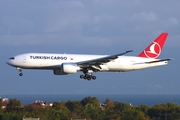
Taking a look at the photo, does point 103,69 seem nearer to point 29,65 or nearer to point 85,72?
point 85,72

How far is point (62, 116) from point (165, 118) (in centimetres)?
2264

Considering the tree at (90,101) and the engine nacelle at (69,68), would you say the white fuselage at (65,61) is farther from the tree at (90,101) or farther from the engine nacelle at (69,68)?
the tree at (90,101)

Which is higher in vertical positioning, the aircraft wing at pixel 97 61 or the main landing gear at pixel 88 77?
the aircraft wing at pixel 97 61

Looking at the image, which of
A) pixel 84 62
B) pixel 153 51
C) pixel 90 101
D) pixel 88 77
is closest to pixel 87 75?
pixel 88 77

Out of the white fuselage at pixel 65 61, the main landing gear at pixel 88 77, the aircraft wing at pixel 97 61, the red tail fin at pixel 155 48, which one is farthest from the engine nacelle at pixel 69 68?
the red tail fin at pixel 155 48

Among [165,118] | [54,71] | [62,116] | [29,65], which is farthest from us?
[165,118]

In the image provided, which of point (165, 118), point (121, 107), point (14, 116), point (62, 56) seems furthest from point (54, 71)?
point (121, 107)

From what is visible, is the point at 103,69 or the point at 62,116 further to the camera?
the point at 62,116

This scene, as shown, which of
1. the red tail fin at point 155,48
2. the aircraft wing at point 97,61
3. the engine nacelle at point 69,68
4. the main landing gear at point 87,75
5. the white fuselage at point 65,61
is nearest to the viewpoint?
the white fuselage at point 65,61

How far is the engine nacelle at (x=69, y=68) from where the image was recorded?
6538 cm

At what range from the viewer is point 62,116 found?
307ft

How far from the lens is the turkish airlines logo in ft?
241

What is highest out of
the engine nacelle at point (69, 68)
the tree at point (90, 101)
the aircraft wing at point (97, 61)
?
the tree at point (90, 101)

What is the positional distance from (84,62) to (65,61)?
2.57 metres
